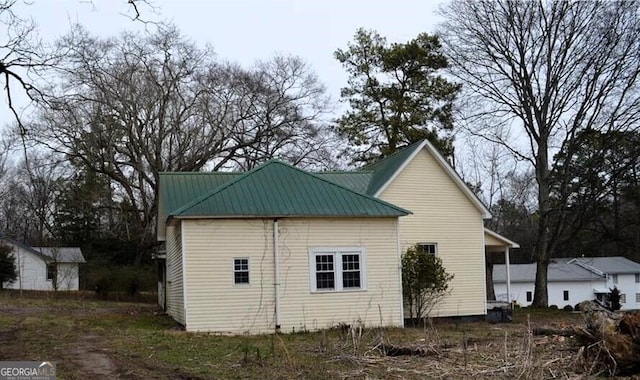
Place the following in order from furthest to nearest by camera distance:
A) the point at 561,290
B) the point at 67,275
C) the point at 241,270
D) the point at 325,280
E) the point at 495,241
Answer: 1. the point at 561,290
2. the point at 67,275
3. the point at 495,241
4. the point at 325,280
5. the point at 241,270

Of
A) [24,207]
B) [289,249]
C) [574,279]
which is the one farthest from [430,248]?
[24,207]

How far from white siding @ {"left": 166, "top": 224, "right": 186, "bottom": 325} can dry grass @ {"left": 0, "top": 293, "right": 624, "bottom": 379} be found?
3.34 feet

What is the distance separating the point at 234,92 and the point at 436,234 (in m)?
23.9

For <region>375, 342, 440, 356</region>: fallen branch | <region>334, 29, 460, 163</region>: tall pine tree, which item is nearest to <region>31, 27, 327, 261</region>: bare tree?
<region>334, 29, 460, 163</region>: tall pine tree

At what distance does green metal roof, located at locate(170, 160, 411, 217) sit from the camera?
19828 mm

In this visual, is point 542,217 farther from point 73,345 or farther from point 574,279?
point 574,279

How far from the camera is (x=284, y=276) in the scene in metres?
20.3

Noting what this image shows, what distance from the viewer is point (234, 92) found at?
146 ft

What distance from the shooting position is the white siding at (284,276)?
19.6 m

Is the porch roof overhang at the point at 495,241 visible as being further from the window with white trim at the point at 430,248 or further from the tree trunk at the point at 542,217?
the tree trunk at the point at 542,217

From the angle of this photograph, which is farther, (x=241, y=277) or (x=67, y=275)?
(x=67, y=275)

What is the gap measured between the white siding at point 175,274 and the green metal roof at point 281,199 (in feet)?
4.02

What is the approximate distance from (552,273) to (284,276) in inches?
1841

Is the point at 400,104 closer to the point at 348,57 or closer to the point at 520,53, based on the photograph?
the point at 348,57
